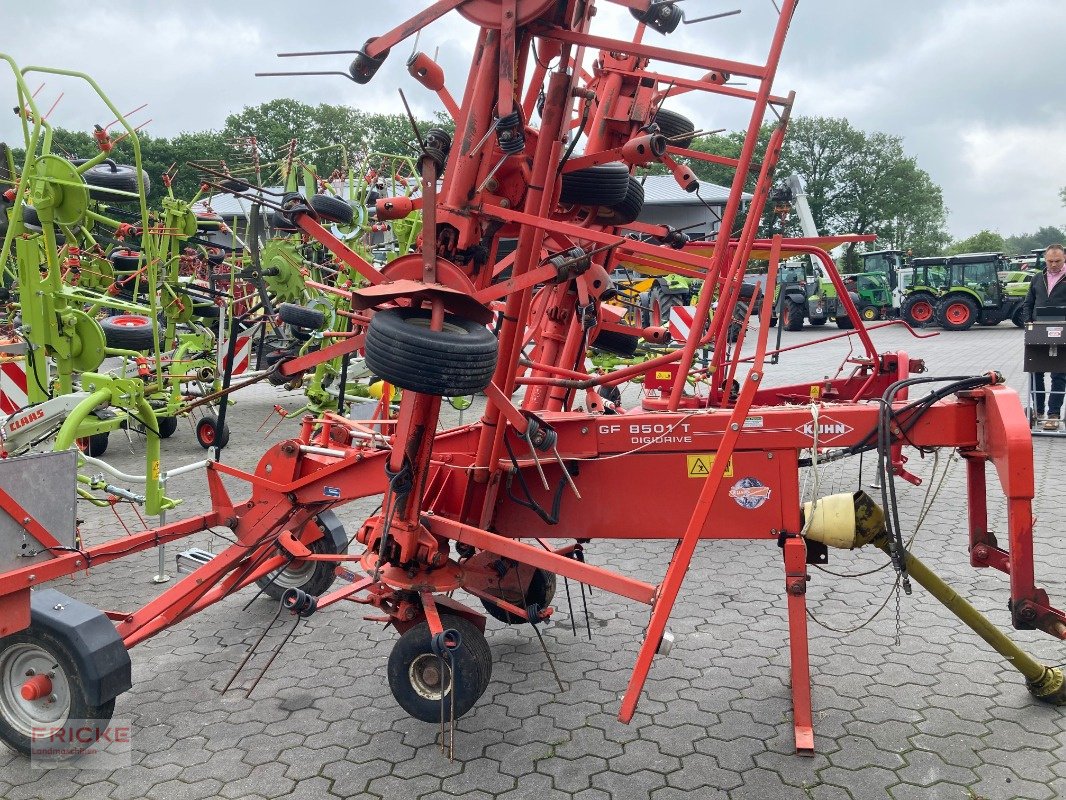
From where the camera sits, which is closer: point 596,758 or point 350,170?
point 596,758

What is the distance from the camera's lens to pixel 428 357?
2.83m

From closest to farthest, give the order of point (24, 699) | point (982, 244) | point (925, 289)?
point (24, 699), point (925, 289), point (982, 244)

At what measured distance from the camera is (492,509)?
155 inches

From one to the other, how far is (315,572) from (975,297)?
995 inches

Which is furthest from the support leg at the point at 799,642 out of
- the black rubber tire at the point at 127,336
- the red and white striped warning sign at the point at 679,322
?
the red and white striped warning sign at the point at 679,322

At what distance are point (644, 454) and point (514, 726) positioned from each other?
130cm

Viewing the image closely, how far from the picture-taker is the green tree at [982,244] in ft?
217

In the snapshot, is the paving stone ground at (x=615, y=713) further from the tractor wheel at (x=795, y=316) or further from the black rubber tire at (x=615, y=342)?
the tractor wheel at (x=795, y=316)

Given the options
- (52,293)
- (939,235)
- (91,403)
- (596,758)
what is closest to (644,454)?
(596,758)

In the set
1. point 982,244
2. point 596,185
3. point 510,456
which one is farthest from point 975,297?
point 982,244

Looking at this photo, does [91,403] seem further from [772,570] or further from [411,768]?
[772,570]

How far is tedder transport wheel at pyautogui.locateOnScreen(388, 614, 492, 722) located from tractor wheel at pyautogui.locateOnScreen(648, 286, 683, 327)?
10.6 metres

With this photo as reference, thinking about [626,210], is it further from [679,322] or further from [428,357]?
[679,322]

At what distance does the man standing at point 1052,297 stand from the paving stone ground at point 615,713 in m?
5.09
